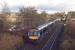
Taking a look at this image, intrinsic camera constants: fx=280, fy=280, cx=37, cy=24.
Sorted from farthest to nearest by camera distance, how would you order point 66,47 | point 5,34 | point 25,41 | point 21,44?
point 5,34 < point 25,41 < point 21,44 < point 66,47

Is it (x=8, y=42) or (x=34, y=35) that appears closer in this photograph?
(x=8, y=42)

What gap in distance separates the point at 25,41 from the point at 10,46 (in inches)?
219

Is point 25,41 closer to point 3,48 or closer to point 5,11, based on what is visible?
point 3,48

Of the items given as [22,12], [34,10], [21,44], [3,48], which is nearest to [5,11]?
[22,12]

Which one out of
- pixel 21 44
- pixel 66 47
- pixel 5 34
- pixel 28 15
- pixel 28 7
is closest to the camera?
pixel 66 47

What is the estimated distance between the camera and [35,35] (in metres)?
30.0

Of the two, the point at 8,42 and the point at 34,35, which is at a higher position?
the point at 34,35

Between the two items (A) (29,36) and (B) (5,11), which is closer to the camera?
(A) (29,36)

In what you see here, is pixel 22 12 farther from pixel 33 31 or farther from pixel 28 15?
pixel 33 31

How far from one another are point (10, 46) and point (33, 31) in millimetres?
5517

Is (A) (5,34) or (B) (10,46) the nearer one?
(B) (10,46)

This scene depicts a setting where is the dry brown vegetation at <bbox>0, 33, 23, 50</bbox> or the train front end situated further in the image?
the train front end

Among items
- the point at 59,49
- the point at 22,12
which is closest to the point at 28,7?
the point at 22,12

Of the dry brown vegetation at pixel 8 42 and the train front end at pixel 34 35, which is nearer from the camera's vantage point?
the dry brown vegetation at pixel 8 42
